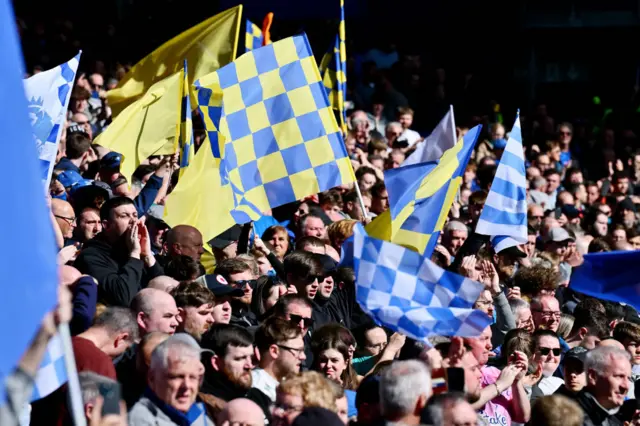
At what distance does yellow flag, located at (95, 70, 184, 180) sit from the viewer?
10383 millimetres

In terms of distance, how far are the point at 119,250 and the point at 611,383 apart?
299 centimetres

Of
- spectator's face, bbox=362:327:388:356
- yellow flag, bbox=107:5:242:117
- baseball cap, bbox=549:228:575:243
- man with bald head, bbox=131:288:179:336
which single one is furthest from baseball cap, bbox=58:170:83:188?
baseball cap, bbox=549:228:575:243

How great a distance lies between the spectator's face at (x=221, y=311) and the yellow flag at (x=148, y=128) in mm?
2806

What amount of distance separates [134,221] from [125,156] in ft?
7.29

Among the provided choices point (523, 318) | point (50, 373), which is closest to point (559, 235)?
point (523, 318)

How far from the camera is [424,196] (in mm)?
8852

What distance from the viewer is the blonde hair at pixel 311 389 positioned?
5988mm

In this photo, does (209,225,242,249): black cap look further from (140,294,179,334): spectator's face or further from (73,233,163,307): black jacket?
(140,294,179,334): spectator's face

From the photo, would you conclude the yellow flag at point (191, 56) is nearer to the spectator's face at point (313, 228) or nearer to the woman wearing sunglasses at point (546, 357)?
the spectator's face at point (313, 228)

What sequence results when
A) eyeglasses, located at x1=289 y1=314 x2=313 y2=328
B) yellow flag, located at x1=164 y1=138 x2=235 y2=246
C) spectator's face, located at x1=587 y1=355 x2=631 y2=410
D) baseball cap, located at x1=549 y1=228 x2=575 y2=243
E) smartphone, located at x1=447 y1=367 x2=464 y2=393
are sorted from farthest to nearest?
baseball cap, located at x1=549 y1=228 x2=575 y2=243
yellow flag, located at x1=164 y1=138 x2=235 y2=246
eyeglasses, located at x1=289 y1=314 x2=313 y2=328
spectator's face, located at x1=587 y1=355 x2=631 y2=410
smartphone, located at x1=447 y1=367 x2=464 y2=393

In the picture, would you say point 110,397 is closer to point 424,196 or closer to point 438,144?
point 424,196

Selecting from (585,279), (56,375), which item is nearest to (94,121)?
(585,279)

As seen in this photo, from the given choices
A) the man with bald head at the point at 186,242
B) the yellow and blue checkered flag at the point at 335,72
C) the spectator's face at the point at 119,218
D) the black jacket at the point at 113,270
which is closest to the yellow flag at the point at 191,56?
the yellow and blue checkered flag at the point at 335,72

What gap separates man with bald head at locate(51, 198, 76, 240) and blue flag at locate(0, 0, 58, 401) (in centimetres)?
434
